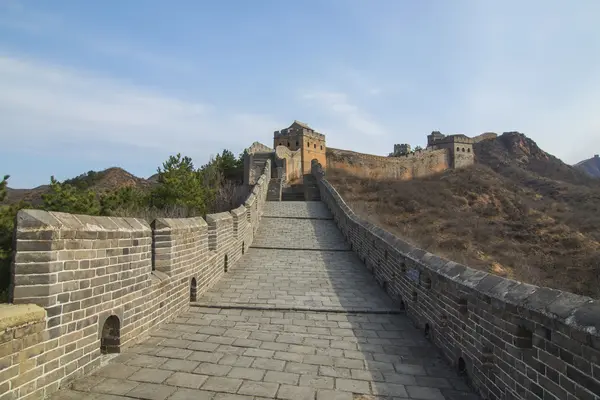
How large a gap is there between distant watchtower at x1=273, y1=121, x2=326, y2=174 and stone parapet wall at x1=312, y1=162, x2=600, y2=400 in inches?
1278

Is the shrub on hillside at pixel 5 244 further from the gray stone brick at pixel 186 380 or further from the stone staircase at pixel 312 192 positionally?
the stone staircase at pixel 312 192

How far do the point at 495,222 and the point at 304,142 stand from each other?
62.5 feet

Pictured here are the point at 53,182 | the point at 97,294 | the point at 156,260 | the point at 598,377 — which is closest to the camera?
the point at 598,377

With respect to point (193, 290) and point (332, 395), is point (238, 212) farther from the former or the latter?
point (332, 395)

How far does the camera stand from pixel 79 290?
3404mm

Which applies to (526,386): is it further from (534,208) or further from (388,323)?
(534,208)

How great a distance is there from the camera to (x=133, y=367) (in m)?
3.76

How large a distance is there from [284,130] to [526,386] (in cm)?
4014

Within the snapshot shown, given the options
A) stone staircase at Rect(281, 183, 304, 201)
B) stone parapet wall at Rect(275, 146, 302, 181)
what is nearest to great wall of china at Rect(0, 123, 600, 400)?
stone staircase at Rect(281, 183, 304, 201)

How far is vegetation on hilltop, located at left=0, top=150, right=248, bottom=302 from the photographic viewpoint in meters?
10.0

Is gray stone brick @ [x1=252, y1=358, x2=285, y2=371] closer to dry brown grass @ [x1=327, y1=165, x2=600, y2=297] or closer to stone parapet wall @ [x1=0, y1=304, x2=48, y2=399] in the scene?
stone parapet wall @ [x1=0, y1=304, x2=48, y2=399]

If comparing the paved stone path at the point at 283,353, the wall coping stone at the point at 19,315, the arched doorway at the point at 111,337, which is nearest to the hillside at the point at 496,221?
the paved stone path at the point at 283,353

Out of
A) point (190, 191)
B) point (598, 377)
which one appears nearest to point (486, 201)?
point (190, 191)

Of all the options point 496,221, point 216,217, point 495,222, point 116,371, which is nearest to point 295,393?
point 116,371
